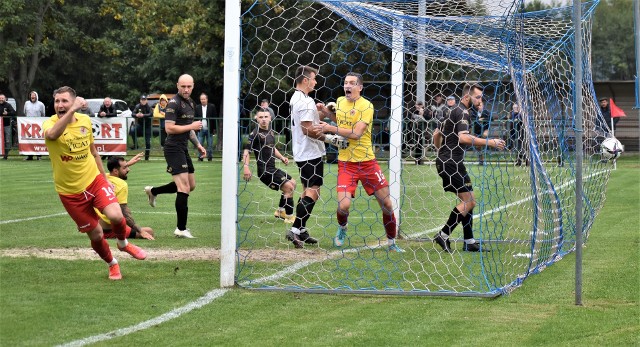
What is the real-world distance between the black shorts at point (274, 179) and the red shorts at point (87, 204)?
4.17m

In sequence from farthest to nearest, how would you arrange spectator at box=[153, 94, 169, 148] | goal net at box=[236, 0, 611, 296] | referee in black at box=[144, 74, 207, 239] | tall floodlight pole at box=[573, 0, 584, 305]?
spectator at box=[153, 94, 169, 148]
referee in black at box=[144, 74, 207, 239]
goal net at box=[236, 0, 611, 296]
tall floodlight pole at box=[573, 0, 584, 305]

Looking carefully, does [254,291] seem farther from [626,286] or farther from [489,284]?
[626,286]

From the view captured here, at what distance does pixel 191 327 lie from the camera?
6.86 m

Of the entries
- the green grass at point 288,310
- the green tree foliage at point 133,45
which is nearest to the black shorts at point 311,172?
the green grass at point 288,310

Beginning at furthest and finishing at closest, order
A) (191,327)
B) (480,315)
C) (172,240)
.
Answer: (172,240) < (480,315) < (191,327)

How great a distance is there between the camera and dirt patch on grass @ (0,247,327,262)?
1011cm

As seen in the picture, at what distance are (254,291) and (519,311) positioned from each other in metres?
2.25

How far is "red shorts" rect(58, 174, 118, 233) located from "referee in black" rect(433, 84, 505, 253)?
13.2 ft

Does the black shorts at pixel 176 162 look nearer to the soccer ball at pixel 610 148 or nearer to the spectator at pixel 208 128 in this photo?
the soccer ball at pixel 610 148

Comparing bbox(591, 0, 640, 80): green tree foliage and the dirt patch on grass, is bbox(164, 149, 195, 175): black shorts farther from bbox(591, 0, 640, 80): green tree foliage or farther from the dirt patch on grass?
bbox(591, 0, 640, 80): green tree foliage

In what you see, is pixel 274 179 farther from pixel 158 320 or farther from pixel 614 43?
pixel 614 43

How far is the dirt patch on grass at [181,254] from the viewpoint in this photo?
33.2 ft

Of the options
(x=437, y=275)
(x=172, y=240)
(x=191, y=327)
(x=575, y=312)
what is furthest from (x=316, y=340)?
(x=172, y=240)

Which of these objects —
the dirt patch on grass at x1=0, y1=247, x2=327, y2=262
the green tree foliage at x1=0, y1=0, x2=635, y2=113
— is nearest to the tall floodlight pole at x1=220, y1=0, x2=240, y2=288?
the dirt patch on grass at x1=0, y1=247, x2=327, y2=262
